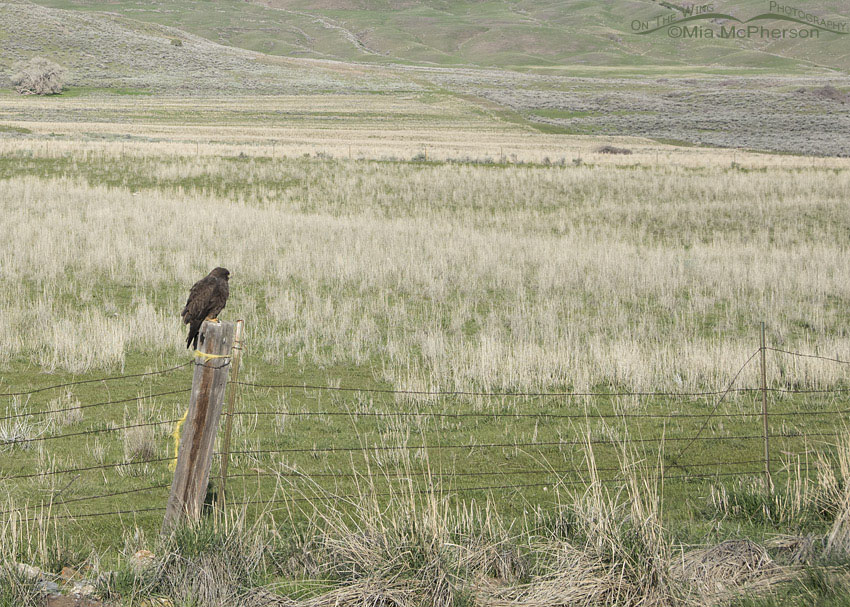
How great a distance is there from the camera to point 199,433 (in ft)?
18.5

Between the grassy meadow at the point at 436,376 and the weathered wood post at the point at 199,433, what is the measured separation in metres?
0.28

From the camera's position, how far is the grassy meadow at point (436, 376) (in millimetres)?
5551

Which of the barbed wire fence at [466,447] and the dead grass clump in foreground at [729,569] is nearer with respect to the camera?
the dead grass clump in foreground at [729,569]

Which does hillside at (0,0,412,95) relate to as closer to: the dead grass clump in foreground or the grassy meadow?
the grassy meadow

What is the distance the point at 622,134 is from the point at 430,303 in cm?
6127

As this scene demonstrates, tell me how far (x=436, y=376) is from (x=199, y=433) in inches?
226

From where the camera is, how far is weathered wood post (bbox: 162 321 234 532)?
556 cm

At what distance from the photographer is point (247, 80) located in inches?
4599

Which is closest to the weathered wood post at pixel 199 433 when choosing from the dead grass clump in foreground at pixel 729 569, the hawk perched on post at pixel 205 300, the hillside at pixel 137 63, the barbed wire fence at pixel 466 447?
the barbed wire fence at pixel 466 447

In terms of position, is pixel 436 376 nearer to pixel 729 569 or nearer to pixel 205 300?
pixel 205 300

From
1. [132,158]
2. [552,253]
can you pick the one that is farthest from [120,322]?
[132,158]

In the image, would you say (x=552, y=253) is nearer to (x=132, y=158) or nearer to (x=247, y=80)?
(x=132, y=158)

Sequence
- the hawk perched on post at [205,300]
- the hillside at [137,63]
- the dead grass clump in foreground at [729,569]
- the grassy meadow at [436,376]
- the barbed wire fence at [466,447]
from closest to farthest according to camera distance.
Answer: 1. the dead grass clump in foreground at [729,569]
2. the grassy meadow at [436,376]
3. the hawk perched on post at [205,300]
4. the barbed wire fence at [466,447]
5. the hillside at [137,63]

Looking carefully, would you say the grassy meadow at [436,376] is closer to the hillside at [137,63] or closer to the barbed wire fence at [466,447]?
the barbed wire fence at [466,447]
